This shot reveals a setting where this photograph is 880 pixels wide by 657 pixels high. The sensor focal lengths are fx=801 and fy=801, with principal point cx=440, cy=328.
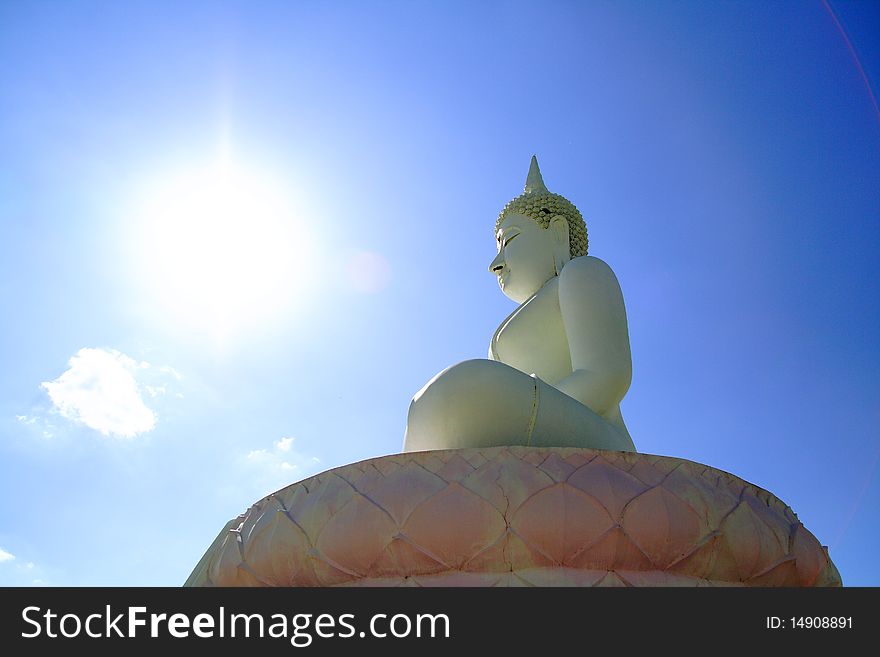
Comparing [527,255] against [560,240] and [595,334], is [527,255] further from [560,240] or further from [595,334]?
[595,334]

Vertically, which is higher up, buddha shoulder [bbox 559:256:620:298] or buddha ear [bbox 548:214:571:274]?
buddha ear [bbox 548:214:571:274]

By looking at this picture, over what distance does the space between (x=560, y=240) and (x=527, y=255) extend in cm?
29

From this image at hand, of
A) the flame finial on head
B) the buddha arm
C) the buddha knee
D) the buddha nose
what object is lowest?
the buddha knee

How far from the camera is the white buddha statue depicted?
10.7ft

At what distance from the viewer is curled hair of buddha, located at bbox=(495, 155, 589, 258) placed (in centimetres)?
539

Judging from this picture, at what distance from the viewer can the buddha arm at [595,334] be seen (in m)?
3.88

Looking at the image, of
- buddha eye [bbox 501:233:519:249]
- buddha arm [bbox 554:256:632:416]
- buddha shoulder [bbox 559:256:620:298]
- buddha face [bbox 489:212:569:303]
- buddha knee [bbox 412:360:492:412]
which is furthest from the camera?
buddha eye [bbox 501:233:519:249]

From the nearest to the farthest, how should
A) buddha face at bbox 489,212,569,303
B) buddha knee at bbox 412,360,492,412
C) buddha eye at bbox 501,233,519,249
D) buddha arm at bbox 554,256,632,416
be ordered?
buddha knee at bbox 412,360,492,412 → buddha arm at bbox 554,256,632,416 → buddha face at bbox 489,212,569,303 → buddha eye at bbox 501,233,519,249

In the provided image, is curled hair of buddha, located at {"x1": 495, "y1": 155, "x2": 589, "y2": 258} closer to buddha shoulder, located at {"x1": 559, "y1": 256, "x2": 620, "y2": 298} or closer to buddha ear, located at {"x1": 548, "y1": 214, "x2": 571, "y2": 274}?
buddha ear, located at {"x1": 548, "y1": 214, "x2": 571, "y2": 274}

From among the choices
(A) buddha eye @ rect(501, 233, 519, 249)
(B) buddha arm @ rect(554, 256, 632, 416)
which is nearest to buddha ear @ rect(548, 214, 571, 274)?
(A) buddha eye @ rect(501, 233, 519, 249)

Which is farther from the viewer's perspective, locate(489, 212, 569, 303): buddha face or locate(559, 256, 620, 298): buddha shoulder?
locate(489, 212, 569, 303): buddha face

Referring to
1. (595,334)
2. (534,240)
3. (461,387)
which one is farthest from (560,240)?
(461,387)

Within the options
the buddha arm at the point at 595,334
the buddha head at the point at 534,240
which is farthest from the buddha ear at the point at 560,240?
the buddha arm at the point at 595,334

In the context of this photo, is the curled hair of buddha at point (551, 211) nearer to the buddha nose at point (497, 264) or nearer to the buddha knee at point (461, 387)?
the buddha nose at point (497, 264)
